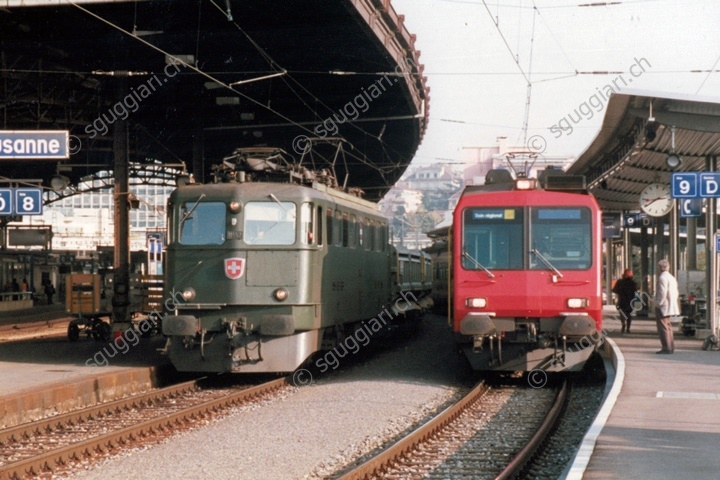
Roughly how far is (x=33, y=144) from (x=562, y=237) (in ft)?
27.9

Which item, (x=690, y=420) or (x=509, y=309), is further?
(x=509, y=309)

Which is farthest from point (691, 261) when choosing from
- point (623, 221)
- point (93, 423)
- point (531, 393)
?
point (93, 423)

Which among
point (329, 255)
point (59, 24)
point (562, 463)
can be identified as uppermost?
point (59, 24)

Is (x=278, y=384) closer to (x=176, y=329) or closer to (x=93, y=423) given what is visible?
(x=176, y=329)

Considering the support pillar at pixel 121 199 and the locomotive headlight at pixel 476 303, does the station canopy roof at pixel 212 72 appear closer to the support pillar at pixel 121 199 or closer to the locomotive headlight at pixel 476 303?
the support pillar at pixel 121 199

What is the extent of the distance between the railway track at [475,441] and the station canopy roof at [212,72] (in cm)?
654

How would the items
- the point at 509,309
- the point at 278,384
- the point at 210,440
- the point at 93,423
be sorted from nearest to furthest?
the point at 210,440, the point at 93,423, the point at 509,309, the point at 278,384

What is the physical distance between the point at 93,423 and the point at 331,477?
15.0ft

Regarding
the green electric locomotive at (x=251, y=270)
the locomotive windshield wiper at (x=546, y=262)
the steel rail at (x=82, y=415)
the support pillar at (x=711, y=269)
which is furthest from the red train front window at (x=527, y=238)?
the support pillar at (x=711, y=269)

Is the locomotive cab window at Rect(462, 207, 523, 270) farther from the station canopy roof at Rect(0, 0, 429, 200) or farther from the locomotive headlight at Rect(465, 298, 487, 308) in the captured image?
the station canopy roof at Rect(0, 0, 429, 200)

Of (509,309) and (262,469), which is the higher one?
(509,309)

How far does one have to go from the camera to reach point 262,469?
30.2 feet

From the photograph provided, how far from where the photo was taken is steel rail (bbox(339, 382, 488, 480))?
8.81 m

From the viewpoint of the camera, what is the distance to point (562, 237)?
14.9 m
